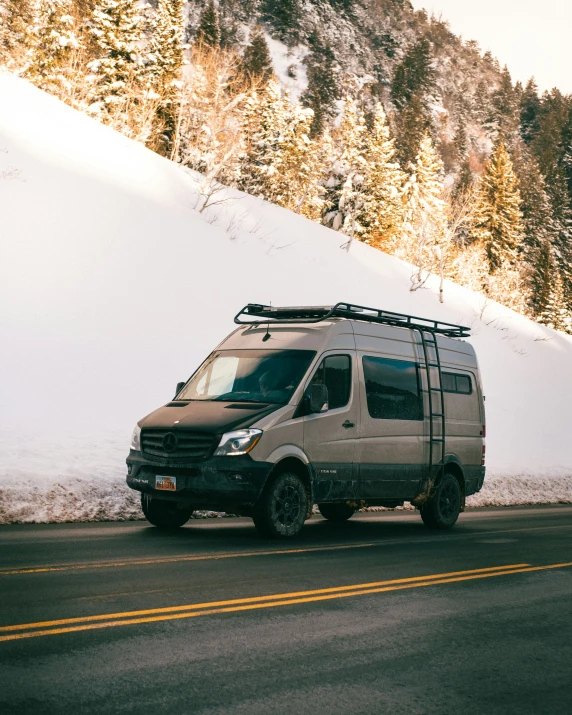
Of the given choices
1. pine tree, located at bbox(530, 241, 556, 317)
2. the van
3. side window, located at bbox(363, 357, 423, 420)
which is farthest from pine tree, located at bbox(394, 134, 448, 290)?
side window, located at bbox(363, 357, 423, 420)

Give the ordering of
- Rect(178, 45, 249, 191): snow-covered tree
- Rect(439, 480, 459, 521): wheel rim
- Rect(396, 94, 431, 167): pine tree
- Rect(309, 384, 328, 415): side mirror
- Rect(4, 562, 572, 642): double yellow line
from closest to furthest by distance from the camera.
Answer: Rect(4, 562, 572, 642): double yellow line
Rect(309, 384, 328, 415): side mirror
Rect(439, 480, 459, 521): wheel rim
Rect(178, 45, 249, 191): snow-covered tree
Rect(396, 94, 431, 167): pine tree

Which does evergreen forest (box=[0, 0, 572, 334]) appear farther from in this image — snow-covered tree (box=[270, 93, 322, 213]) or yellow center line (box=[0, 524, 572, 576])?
yellow center line (box=[0, 524, 572, 576])

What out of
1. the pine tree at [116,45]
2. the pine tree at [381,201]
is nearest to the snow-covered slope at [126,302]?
the pine tree at [116,45]

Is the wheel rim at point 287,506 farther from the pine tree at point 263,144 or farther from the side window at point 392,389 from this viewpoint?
the pine tree at point 263,144

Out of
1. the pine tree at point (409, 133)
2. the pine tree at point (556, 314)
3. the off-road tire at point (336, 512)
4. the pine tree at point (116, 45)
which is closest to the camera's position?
the off-road tire at point (336, 512)

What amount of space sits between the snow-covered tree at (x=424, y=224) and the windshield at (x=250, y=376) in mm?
29418

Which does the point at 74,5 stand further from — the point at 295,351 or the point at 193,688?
the point at 193,688

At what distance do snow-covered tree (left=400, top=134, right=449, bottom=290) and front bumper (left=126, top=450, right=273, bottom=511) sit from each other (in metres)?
31.2

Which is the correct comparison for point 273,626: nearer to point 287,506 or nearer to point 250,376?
point 287,506

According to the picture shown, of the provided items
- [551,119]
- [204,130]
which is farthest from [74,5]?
[551,119]

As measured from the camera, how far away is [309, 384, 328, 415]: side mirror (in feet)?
36.3

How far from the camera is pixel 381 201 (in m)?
76.4

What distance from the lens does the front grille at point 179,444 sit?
10.6 meters

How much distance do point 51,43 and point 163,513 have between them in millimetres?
55206
